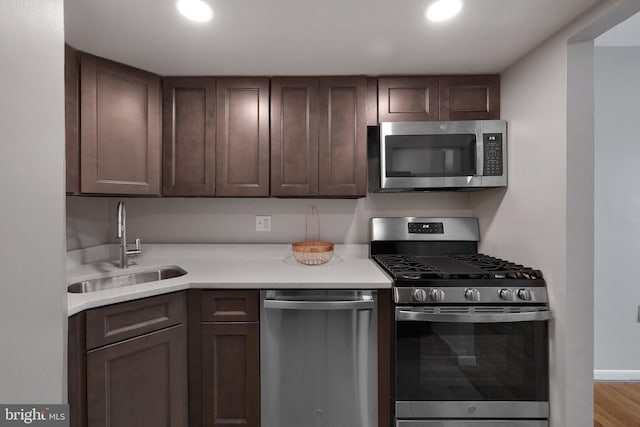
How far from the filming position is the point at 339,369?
166 centimetres

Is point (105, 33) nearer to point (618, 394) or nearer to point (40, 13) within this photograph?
point (40, 13)

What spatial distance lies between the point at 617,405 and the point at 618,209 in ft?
4.37

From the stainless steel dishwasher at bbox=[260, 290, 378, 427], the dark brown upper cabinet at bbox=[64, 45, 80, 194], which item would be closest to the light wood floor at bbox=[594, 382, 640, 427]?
the stainless steel dishwasher at bbox=[260, 290, 378, 427]

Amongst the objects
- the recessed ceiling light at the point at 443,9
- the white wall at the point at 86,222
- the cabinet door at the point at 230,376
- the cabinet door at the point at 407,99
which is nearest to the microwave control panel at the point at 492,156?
the cabinet door at the point at 407,99

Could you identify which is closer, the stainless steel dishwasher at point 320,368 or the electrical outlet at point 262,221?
the stainless steel dishwasher at point 320,368

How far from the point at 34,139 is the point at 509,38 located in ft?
6.59

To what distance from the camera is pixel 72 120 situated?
65.8 inches

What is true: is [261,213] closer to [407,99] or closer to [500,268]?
[407,99]

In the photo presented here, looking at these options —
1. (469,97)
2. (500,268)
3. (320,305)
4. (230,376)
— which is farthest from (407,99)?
(230,376)

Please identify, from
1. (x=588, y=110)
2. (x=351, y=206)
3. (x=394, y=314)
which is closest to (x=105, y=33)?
(x=351, y=206)

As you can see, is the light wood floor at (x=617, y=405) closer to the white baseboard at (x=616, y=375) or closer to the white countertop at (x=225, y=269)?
the white baseboard at (x=616, y=375)

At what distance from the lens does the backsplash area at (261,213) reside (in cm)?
237

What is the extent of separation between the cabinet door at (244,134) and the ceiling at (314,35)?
0.10 meters

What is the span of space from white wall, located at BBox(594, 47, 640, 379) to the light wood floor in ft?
0.35
